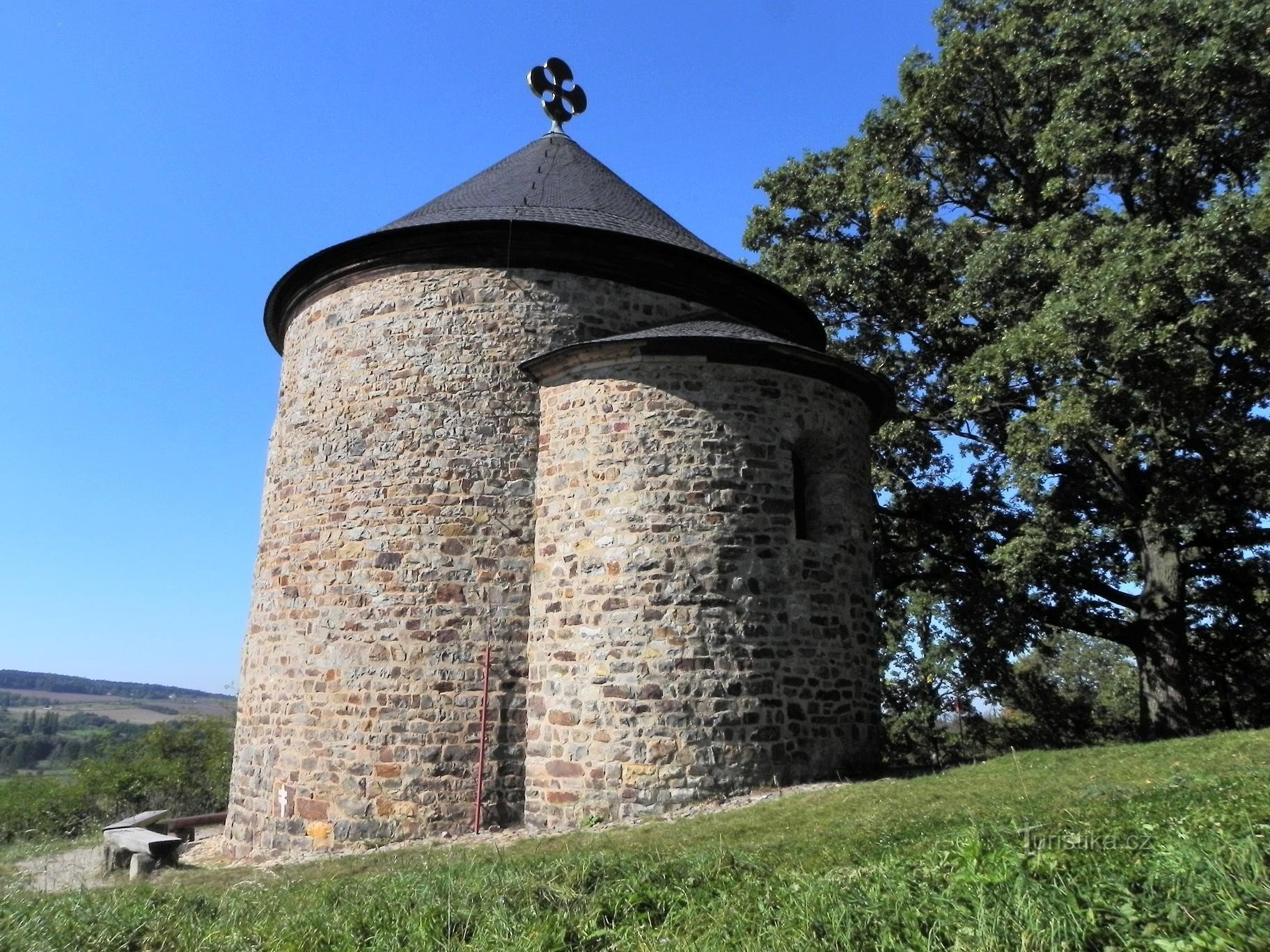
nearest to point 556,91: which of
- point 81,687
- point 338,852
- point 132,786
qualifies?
point 338,852

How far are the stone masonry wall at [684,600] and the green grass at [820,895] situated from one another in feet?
6.30

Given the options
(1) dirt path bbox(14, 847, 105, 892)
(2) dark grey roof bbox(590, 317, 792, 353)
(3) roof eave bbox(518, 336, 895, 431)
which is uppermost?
(2) dark grey roof bbox(590, 317, 792, 353)

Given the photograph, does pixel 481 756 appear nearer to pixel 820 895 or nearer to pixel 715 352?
pixel 715 352

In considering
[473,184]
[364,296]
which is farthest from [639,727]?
[473,184]

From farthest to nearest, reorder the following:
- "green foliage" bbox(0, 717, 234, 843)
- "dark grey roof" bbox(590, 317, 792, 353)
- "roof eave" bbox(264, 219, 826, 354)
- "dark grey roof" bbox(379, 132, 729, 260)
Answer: "green foliage" bbox(0, 717, 234, 843)
"dark grey roof" bbox(379, 132, 729, 260)
"roof eave" bbox(264, 219, 826, 354)
"dark grey roof" bbox(590, 317, 792, 353)

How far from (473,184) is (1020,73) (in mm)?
8332

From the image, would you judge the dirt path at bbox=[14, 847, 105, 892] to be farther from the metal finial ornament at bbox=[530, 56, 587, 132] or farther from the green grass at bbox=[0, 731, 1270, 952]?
the metal finial ornament at bbox=[530, 56, 587, 132]

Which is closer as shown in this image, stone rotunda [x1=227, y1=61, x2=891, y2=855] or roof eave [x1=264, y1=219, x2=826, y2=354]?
stone rotunda [x1=227, y1=61, x2=891, y2=855]

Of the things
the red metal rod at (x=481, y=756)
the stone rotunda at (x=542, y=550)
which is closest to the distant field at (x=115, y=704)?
the stone rotunda at (x=542, y=550)

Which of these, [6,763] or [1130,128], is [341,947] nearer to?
[1130,128]

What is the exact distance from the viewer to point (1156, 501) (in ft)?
38.4

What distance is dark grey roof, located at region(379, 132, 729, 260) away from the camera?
10273 millimetres

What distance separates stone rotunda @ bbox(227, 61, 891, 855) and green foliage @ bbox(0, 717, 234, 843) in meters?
15.8
